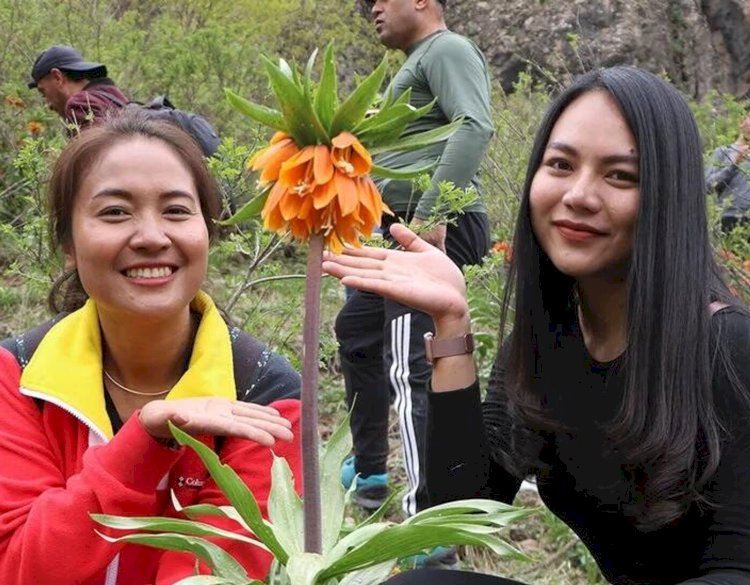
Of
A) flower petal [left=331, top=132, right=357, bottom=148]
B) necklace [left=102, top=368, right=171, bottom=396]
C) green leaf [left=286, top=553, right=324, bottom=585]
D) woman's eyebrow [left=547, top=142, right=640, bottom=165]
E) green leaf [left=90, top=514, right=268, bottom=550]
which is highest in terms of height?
woman's eyebrow [left=547, top=142, right=640, bottom=165]

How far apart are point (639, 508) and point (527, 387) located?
329 mm

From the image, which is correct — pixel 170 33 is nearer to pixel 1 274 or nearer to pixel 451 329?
pixel 1 274

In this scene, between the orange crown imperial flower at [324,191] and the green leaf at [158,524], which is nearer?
the orange crown imperial flower at [324,191]

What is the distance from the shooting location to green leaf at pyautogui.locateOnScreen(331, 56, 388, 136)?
4.71 feet

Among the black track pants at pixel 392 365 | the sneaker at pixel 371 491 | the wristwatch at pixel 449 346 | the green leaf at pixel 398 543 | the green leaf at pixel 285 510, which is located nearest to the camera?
the green leaf at pixel 398 543

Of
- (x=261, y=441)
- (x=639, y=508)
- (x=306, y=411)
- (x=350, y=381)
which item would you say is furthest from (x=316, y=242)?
(x=350, y=381)

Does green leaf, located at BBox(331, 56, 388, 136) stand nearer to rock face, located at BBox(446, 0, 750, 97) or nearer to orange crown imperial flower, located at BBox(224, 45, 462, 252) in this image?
orange crown imperial flower, located at BBox(224, 45, 462, 252)

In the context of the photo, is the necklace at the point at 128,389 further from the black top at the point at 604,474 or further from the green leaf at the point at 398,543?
the green leaf at the point at 398,543

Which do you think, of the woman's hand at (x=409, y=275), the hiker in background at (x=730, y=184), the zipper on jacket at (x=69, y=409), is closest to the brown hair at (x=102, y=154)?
the zipper on jacket at (x=69, y=409)

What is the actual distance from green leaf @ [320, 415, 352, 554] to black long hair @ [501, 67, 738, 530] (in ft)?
1.67

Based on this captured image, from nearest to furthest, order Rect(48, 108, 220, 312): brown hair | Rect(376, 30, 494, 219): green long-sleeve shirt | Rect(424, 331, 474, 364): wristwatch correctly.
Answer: Rect(424, 331, 474, 364): wristwatch < Rect(48, 108, 220, 312): brown hair < Rect(376, 30, 494, 219): green long-sleeve shirt

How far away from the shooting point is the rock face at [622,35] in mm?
12086

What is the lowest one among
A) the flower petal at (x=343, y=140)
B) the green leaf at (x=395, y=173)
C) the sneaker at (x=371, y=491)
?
the sneaker at (x=371, y=491)

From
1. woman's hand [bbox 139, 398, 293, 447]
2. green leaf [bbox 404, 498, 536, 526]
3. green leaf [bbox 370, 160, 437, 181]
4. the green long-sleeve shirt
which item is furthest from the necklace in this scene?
the green long-sleeve shirt
